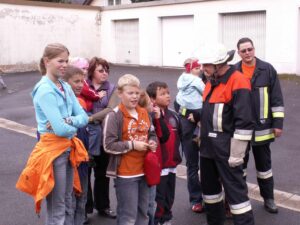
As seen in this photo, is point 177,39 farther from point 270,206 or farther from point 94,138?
point 94,138

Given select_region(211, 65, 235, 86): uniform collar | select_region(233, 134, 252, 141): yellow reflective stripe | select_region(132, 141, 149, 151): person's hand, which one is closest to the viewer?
select_region(132, 141, 149, 151): person's hand

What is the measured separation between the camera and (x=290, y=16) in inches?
633

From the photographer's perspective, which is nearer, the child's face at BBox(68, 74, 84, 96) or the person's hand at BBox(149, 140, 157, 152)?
the person's hand at BBox(149, 140, 157, 152)

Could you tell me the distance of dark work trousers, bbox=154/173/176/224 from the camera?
4.14 metres

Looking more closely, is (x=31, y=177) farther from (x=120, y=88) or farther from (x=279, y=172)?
(x=279, y=172)

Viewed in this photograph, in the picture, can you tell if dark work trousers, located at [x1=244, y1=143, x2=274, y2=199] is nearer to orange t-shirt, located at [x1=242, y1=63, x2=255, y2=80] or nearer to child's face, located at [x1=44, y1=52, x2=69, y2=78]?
orange t-shirt, located at [x1=242, y1=63, x2=255, y2=80]

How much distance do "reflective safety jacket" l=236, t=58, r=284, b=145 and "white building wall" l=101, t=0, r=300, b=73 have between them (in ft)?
29.0

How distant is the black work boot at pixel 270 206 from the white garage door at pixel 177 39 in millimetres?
15446

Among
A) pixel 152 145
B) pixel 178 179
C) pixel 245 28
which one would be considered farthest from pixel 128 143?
pixel 245 28

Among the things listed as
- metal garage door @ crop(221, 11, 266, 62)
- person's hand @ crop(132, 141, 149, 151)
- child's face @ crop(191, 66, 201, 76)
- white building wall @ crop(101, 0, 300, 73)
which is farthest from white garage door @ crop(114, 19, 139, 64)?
person's hand @ crop(132, 141, 149, 151)

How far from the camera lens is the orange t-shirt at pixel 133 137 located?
3.65 meters

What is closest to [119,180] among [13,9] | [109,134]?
[109,134]

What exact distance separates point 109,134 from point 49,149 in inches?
20.2

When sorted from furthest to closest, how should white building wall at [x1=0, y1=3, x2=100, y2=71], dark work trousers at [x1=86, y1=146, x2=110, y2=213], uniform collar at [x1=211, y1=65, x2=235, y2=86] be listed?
white building wall at [x1=0, y1=3, x2=100, y2=71], dark work trousers at [x1=86, y1=146, x2=110, y2=213], uniform collar at [x1=211, y1=65, x2=235, y2=86]
